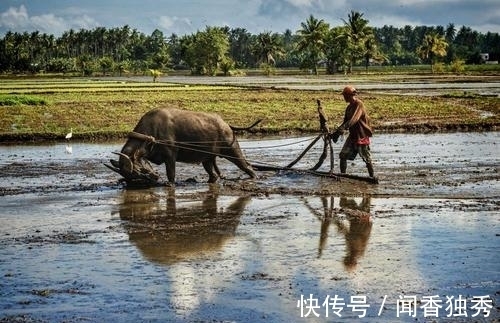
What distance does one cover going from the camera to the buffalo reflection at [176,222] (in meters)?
9.16

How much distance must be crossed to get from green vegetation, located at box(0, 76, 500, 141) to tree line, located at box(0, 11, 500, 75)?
40513 mm

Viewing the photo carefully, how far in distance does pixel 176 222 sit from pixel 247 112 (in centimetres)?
1873

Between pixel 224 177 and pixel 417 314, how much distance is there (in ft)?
28.7

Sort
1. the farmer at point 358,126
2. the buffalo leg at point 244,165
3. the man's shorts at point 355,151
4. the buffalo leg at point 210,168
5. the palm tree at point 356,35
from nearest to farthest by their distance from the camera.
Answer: the farmer at point 358,126 → the man's shorts at point 355,151 → the buffalo leg at point 210,168 → the buffalo leg at point 244,165 → the palm tree at point 356,35

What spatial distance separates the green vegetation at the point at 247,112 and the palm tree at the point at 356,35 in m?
52.1

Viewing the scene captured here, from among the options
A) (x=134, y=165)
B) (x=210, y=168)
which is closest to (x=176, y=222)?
(x=134, y=165)

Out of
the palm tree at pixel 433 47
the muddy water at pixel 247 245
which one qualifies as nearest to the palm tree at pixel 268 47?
the palm tree at pixel 433 47

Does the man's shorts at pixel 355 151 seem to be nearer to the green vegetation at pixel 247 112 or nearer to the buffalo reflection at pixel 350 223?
the buffalo reflection at pixel 350 223

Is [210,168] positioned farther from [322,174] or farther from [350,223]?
[350,223]

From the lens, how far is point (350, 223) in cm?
1056

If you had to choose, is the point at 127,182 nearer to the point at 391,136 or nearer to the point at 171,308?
the point at 171,308

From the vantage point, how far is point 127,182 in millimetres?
13844

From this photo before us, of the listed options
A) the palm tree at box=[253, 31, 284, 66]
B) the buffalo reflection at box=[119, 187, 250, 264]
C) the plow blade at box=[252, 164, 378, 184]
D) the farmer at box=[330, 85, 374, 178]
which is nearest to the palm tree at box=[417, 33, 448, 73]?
the palm tree at box=[253, 31, 284, 66]

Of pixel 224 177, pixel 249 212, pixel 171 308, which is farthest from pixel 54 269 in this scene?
pixel 224 177
